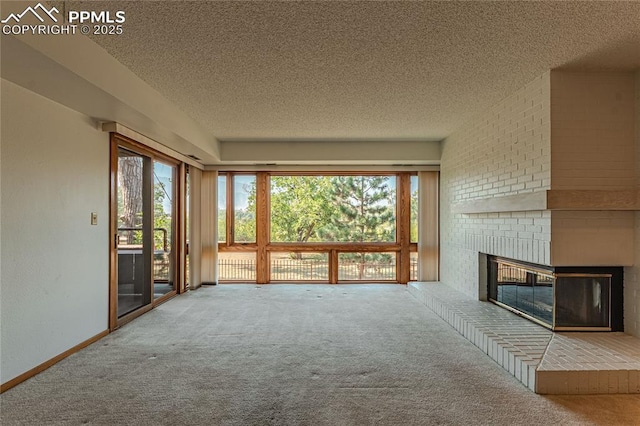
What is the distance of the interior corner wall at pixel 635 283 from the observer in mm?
3076

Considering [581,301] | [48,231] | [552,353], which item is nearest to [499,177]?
[581,301]

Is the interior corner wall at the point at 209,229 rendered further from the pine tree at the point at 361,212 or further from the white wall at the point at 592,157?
the white wall at the point at 592,157

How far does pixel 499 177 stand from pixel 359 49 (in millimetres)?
2278

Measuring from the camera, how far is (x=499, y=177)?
392cm

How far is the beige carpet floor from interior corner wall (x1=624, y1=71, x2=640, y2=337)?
96 centimetres

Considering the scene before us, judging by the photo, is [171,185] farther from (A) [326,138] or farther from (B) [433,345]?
(B) [433,345]

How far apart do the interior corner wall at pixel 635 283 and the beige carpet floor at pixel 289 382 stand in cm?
96

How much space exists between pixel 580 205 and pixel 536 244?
0.50 metres

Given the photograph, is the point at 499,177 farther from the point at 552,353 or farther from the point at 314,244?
the point at 314,244

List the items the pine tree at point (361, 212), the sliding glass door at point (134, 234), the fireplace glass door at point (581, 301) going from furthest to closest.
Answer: the pine tree at point (361, 212) → the sliding glass door at point (134, 234) → the fireplace glass door at point (581, 301)

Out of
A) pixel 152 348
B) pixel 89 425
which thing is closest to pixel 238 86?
pixel 152 348

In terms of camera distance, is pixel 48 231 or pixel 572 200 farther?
pixel 572 200

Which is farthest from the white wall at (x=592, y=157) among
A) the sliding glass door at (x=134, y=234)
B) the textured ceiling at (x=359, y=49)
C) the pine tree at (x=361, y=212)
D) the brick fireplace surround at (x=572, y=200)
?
the sliding glass door at (x=134, y=234)

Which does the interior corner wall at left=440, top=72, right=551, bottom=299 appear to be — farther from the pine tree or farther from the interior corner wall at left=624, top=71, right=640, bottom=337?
the pine tree
